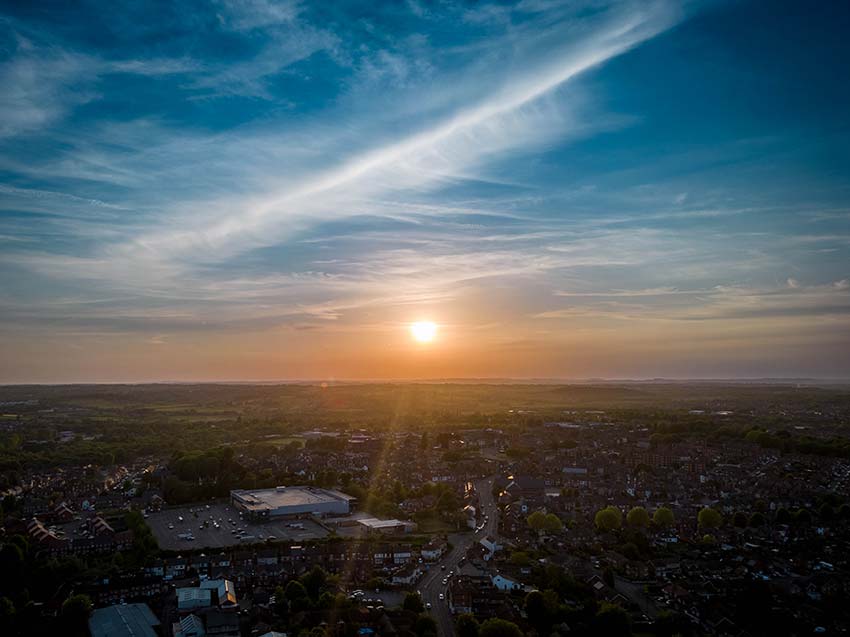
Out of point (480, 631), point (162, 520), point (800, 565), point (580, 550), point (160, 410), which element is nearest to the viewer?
point (480, 631)

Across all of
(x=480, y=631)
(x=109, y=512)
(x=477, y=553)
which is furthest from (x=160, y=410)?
(x=480, y=631)

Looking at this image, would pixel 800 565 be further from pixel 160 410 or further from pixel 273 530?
pixel 160 410

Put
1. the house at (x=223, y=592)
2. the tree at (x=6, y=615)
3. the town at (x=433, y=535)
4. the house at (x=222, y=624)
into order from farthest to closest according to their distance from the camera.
→ the house at (x=223, y=592) → the town at (x=433, y=535) → the tree at (x=6, y=615) → the house at (x=222, y=624)

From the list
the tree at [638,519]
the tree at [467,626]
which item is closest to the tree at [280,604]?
the tree at [467,626]

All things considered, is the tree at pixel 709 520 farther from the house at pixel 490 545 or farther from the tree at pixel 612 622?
the tree at pixel 612 622

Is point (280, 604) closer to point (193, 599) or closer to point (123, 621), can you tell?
point (193, 599)

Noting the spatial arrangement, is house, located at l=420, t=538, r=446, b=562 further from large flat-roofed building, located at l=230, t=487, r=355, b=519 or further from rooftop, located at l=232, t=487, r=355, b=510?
rooftop, located at l=232, t=487, r=355, b=510

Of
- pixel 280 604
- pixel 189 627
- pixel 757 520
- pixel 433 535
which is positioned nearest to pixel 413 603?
→ pixel 280 604
